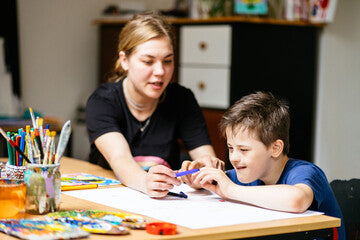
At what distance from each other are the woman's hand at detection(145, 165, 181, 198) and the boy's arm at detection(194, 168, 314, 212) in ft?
0.33

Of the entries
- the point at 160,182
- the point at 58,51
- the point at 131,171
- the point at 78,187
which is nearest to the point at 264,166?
the point at 160,182

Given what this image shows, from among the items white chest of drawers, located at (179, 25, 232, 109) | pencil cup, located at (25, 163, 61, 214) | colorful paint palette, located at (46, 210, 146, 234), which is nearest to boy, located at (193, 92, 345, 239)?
colorful paint palette, located at (46, 210, 146, 234)

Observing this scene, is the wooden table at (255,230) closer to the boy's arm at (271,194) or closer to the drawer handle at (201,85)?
the boy's arm at (271,194)

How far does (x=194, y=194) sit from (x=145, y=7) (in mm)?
3291

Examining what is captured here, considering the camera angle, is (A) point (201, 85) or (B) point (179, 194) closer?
(B) point (179, 194)

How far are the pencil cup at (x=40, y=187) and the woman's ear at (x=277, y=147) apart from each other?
0.57 meters

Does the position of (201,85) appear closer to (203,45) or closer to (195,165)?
(203,45)

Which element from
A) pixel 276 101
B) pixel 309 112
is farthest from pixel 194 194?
pixel 309 112

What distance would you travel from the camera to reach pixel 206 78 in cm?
394

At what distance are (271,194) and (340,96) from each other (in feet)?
9.16

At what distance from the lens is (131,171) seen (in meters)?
1.78

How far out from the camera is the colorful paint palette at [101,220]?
122 cm

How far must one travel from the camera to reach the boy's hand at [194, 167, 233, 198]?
1544mm

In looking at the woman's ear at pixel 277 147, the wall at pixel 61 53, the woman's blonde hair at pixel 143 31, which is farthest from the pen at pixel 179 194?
the wall at pixel 61 53
